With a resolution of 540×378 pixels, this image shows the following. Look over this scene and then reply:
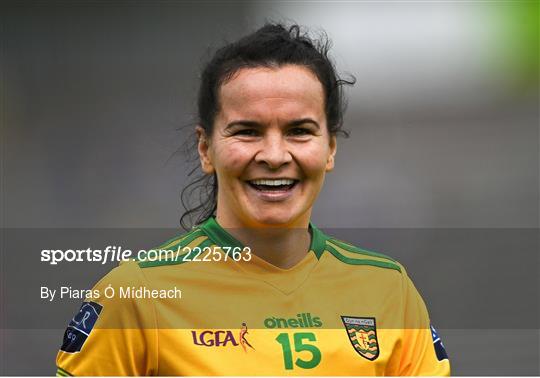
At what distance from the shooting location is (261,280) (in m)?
2.18

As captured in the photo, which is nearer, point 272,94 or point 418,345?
point 272,94

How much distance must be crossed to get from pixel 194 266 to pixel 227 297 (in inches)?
5.2

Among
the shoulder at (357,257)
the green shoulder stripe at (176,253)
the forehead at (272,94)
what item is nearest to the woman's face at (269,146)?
the forehead at (272,94)

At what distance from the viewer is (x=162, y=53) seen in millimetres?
6969

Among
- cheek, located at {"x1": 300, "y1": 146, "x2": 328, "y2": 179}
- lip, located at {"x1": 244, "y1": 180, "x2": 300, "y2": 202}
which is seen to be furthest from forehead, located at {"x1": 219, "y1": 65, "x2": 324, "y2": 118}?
lip, located at {"x1": 244, "y1": 180, "x2": 300, "y2": 202}

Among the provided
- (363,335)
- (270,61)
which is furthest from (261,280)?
(270,61)

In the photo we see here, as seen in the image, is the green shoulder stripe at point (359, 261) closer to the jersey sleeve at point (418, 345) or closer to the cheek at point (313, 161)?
the jersey sleeve at point (418, 345)

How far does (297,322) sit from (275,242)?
0.79ft

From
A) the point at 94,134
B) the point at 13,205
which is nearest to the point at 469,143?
the point at 94,134

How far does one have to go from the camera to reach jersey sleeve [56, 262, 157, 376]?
198 cm

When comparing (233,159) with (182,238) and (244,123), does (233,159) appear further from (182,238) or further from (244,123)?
(182,238)

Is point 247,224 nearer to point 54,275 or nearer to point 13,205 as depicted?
point 54,275

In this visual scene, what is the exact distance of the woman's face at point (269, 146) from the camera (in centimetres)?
205

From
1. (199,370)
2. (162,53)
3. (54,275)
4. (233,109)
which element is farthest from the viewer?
(162,53)
